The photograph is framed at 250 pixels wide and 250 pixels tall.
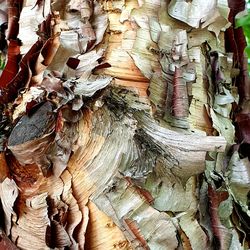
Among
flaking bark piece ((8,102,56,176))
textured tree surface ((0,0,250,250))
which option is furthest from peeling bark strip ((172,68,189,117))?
flaking bark piece ((8,102,56,176))

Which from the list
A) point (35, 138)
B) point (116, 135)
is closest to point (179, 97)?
point (116, 135)

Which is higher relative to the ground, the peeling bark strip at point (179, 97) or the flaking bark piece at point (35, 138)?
the peeling bark strip at point (179, 97)

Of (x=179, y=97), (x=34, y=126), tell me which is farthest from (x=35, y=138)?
(x=179, y=97)

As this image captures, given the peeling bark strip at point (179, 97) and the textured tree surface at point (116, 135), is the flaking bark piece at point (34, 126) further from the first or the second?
the peeling bark strip at point (179, 97)

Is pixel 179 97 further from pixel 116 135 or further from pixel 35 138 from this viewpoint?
pixel 35 138

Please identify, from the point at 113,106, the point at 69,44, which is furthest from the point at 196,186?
the point at 69,44

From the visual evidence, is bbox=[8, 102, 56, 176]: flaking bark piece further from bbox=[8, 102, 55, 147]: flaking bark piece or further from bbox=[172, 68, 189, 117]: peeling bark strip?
bbox=[172, 68, 189, 117]: peeling bark strip

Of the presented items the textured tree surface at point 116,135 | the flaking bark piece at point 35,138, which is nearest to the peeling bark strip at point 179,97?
the textured tree surface at point 116,135

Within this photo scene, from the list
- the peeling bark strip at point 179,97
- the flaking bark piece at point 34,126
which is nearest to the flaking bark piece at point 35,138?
the flaking bark piece at point 34,126
